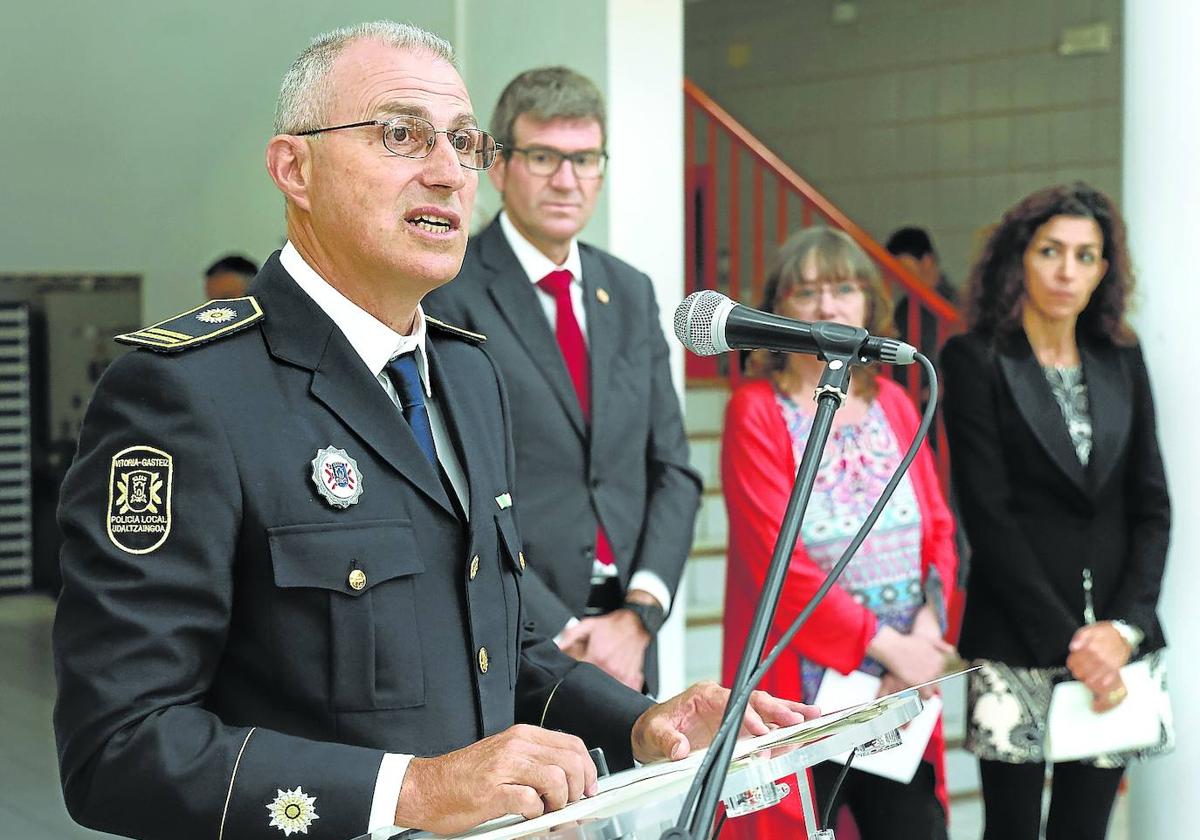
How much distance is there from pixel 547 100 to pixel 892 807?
1.45 metres

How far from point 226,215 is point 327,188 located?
19.2 feet

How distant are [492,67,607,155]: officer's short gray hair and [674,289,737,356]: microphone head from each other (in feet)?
4.97

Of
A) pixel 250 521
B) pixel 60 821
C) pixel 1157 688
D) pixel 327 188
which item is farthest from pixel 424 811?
pixel 60 821

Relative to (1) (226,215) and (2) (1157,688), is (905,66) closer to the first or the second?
(1) (226,215)

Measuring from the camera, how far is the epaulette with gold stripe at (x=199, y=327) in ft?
4.67

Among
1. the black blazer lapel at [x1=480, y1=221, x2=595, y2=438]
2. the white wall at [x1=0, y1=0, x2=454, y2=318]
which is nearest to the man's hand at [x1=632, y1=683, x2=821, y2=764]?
the black blazer lapel at [x1=480, y1=221, x2=595, y2=438]

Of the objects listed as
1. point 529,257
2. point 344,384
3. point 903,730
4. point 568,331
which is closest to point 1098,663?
point 903,730

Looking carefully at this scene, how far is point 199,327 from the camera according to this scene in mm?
1482

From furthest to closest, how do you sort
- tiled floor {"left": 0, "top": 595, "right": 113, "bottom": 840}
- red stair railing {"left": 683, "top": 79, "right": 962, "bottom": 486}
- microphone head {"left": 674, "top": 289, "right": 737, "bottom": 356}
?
1. red stair railing {"left": 683, "top": 79, "right": 962, "bottom": 486}
2. tiled floor {"left": 0, "top": 595, "right": 113, "bottom": 840}
3. microphone head {"left": 674, "top": 289, "right": 737, "bottom": 356}

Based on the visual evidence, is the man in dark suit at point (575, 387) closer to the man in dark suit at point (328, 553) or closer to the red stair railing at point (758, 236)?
the man in dark suit at point (328, 553)

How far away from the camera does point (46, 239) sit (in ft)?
23.7

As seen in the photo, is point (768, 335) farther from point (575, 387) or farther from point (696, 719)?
point (575, 387)

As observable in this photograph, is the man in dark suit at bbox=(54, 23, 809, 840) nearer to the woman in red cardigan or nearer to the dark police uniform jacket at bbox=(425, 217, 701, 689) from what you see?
the dark police uniform jacket at bbox=(425, 217, 701, 689)

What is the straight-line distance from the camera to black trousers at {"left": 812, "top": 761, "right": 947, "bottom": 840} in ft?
9.01
